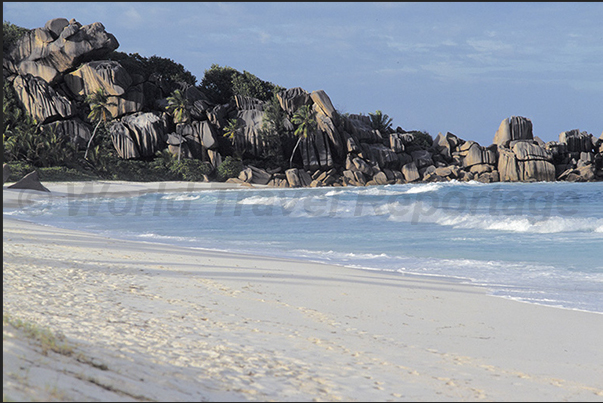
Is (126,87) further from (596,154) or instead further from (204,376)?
(596,154)

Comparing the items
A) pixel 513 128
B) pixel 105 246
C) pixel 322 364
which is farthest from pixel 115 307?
pixel 513 128

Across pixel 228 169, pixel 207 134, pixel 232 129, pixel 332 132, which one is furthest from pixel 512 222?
pixel 207 134

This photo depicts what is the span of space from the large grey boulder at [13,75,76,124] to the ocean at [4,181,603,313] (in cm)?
3062

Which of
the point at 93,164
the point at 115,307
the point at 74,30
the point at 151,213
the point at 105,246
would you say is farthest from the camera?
the point at 74,30

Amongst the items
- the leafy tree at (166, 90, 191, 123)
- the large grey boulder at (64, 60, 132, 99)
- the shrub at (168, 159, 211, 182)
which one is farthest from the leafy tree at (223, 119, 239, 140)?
the large grey boulder at (64, 60, 132, 99)

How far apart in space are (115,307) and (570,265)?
9.29 metres

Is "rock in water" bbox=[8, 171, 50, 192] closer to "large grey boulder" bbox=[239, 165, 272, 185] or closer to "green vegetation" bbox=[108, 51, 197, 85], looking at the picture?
"large grey boulder" bbox=[239, 165, 272, 185]

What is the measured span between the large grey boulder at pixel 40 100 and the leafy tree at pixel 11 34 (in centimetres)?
521

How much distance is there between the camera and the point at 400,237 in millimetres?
14656

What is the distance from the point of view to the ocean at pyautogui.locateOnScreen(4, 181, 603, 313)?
8.88 m

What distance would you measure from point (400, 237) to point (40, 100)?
166 ft

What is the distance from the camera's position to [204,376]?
3.64 metres

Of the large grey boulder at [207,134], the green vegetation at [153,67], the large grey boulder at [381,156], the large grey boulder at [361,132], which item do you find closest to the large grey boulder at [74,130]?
the green vegetation at [153,67]

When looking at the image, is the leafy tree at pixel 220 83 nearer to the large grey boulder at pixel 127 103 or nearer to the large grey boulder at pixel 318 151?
the large grey boulder at pixel 127 103
